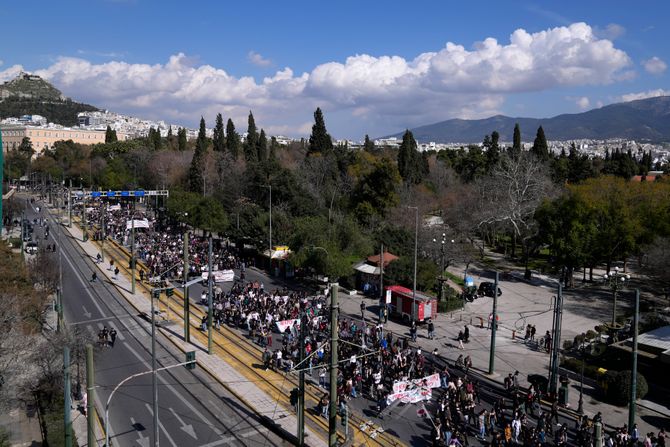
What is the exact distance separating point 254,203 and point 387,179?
15.8 m

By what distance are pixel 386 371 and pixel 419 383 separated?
2.81 m

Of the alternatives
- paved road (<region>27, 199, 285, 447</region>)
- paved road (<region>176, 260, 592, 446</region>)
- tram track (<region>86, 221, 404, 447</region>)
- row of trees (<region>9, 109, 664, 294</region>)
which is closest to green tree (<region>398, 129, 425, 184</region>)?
row of trees (<region>9, 109, 664, 294</region>)

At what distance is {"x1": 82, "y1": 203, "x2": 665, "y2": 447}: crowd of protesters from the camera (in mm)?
19156

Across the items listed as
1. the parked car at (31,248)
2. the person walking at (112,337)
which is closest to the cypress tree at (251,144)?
the parked car at (31,248)

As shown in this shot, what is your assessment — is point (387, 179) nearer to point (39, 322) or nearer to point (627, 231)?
point (627, 231)

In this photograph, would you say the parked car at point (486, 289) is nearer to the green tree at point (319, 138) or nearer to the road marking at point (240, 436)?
the road marking at point (240, 436)

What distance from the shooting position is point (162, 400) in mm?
22766

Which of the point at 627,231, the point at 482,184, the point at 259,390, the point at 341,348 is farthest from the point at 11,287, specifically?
the point at 482,184

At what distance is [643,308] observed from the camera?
131 ft

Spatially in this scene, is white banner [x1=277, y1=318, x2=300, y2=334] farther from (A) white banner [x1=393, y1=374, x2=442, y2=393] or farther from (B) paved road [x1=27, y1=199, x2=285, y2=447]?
(A) white banner [x1=393, y1=374, x2=442, y2=393]

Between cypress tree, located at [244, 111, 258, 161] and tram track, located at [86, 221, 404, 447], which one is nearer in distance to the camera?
tram track, located at [86, 221, 404, 447]

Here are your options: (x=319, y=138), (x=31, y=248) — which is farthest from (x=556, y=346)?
(x=319, y=138)

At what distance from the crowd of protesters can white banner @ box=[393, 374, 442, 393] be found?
27 centimetres

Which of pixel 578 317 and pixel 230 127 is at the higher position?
pixel 230 127
